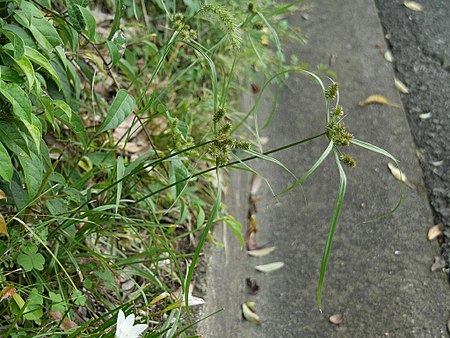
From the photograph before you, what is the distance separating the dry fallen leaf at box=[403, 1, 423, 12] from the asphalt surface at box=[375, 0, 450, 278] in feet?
0.08

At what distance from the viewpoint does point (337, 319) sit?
264 centimetres

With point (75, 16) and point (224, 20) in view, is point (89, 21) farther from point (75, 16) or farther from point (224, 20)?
point (224, 20)

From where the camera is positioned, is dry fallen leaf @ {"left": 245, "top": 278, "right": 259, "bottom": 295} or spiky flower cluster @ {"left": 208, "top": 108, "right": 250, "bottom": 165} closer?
spiky flower cluster @ {"left": 208, "top": 108, "right": 250, "bottom": 165}

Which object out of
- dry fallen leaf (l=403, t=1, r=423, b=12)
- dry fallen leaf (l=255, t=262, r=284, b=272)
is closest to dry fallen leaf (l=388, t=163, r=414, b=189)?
dry fallen leaf (l=255, t=262, r=284, b=272)

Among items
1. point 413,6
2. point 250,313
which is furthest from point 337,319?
point 413,6

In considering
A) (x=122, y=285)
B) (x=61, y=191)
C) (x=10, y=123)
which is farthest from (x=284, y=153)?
(x=10, y=123)

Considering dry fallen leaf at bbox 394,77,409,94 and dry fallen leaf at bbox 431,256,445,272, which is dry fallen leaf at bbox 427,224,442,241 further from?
dry fallen leaf at bbox 394,77,409,94

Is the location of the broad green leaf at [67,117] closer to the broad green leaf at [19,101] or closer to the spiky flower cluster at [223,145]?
the broad green leaf at [19,101]

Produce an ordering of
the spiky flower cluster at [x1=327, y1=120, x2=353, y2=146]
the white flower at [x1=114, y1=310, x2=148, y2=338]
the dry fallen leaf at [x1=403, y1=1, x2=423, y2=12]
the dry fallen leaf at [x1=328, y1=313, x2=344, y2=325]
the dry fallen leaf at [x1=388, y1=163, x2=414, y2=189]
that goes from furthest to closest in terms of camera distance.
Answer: the dry fallen leaf at [x1=403, y1=1, x2=423, y2=12]
the dry fallen leaf at [x1=388, y1=163, x2=414, y2=189]
the dry fallen leaf at [x1=328, y1=313, x2=344, y2=325]
the white flower at [x1=114, y1=310, x2=148, y2=338]
the spiky flower cluster at [x1=327, y1=120, x2=353, y2=146]

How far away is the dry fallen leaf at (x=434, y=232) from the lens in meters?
2.90

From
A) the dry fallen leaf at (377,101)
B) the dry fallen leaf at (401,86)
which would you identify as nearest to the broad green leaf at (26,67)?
the dry fallen leaf at (377,101)

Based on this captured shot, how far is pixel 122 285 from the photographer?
2.46 metres

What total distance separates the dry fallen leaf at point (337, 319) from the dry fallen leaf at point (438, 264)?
40cm

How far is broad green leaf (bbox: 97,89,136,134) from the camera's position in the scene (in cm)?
201
